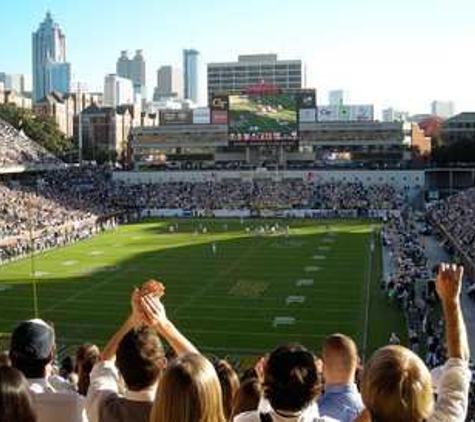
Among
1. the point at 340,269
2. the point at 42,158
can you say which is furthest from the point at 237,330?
the point at 42,158

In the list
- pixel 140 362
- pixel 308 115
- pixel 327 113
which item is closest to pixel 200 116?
pixel 308 115

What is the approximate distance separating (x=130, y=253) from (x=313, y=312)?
58.6 ft

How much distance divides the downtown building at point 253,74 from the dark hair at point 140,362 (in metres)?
151

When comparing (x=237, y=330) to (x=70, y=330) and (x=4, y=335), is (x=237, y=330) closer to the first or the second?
(x=70, y=330)

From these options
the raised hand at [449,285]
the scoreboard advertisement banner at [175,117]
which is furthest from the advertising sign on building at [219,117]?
the raised hand at [449,285]

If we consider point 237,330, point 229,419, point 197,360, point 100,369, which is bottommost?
point 237,330

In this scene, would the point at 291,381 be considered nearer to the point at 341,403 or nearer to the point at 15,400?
the point at 341,403

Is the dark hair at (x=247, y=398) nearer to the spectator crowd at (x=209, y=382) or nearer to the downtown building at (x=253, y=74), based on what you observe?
the spectator crowd at (x=209, y=382)

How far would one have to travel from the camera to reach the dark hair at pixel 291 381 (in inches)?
154

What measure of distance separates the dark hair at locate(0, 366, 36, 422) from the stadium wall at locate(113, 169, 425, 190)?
2950 inches

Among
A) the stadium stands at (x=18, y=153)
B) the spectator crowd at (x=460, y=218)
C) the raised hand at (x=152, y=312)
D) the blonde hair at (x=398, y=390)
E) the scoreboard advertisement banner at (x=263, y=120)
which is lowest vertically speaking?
the spectator crowd at (x=460, y=218)

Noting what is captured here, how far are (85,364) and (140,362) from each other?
10.3ft

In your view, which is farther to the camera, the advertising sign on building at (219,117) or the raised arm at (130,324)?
the advertising sign on building at (219,117)

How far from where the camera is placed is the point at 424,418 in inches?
140
